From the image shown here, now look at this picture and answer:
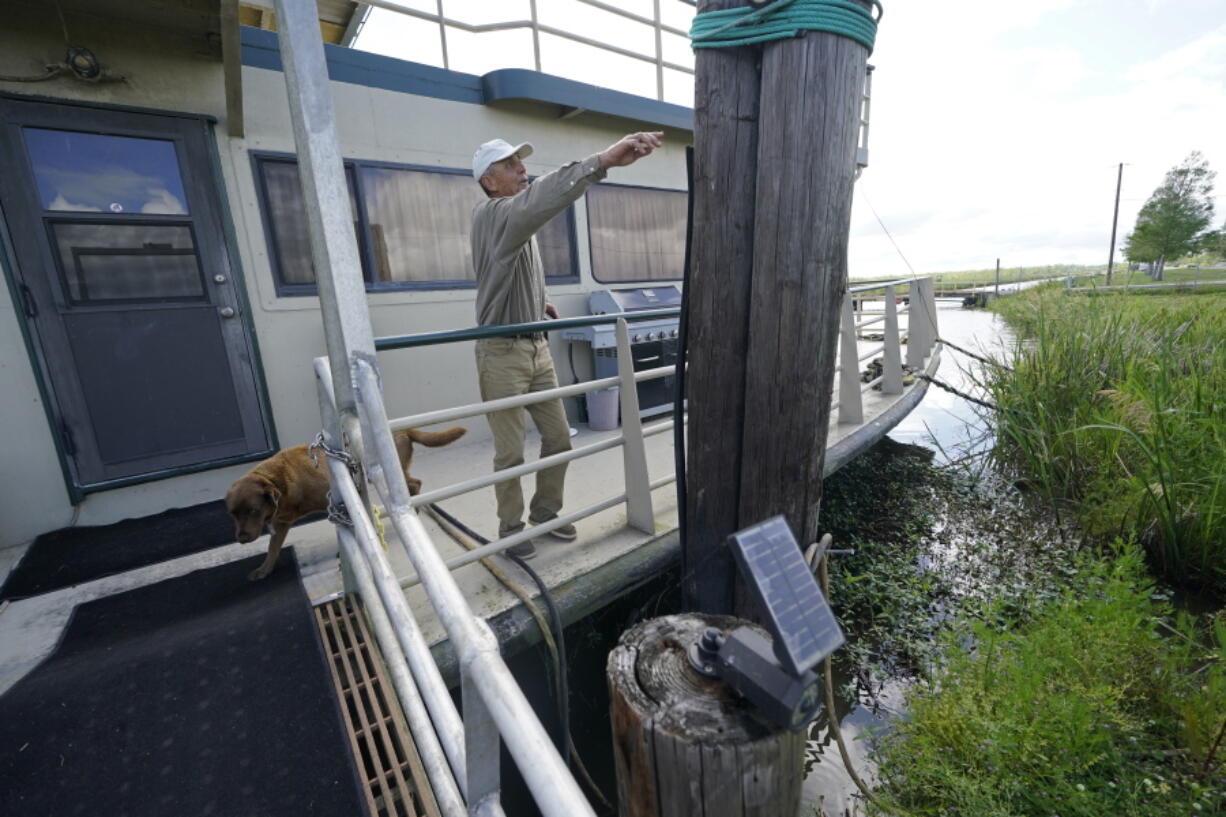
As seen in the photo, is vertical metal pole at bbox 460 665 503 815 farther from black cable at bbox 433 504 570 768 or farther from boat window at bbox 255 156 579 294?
boat window at bbox 255 156 579 294

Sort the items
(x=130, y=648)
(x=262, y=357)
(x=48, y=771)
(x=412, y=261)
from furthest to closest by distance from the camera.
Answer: (x=412, y=261) → (x=262, y=357) → (x=130, y=648) → (x=48, y=771)

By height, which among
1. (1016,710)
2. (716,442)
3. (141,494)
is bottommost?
(1016,710)

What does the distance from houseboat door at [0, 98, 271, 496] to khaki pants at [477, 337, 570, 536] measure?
2.19m

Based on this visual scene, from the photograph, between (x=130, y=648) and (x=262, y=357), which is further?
(x=262, y=357)

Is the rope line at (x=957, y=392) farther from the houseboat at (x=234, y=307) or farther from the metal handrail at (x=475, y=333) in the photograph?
the metal handrail at (x=475, y=333)

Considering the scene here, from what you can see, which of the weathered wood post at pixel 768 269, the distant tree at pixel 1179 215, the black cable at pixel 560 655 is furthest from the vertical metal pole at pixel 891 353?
the distant tree at pixel 1179 215

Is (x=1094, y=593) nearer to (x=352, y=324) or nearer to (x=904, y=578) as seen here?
(x=904, y=578)

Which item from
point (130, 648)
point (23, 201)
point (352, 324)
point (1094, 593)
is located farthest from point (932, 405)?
point (23, 201)

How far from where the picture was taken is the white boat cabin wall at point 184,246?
3107 millimetres

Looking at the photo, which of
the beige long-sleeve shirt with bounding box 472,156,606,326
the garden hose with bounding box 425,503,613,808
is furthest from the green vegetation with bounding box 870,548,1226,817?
the beige long-sleeve shirt with bounding box 472,156,606,326

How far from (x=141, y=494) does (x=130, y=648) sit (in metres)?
1.78

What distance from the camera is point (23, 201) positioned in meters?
3.07

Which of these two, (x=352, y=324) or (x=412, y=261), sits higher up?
(x=412, y=261)

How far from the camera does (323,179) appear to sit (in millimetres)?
1610
